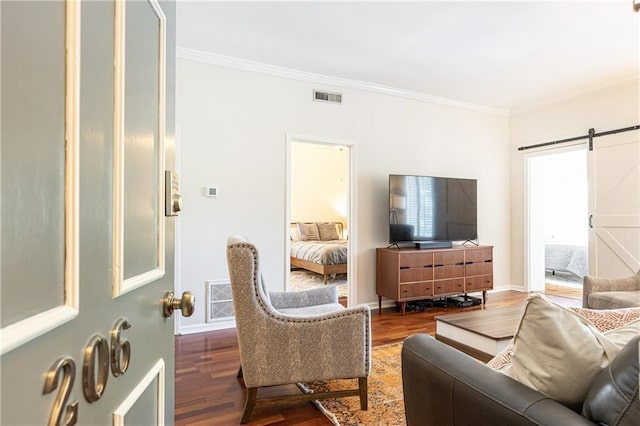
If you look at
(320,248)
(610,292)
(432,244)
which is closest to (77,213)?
(610,292)

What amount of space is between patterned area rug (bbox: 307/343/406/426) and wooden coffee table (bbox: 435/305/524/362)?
48 centimetres

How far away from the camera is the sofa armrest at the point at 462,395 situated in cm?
88

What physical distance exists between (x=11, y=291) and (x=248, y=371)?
175 centimetres

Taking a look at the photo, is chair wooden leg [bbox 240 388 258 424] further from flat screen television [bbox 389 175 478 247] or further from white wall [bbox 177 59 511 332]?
flat screen television [bbox 389 175 478 247]

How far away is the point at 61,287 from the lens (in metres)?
0.43

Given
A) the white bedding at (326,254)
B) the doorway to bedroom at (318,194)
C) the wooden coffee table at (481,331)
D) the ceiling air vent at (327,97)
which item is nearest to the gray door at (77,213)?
the wooden coffee table at (481,331)

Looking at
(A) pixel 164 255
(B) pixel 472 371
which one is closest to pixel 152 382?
(A) pixel 164 255

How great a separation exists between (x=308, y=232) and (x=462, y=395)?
6810 mm

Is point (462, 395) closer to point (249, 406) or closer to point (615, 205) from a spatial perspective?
point (249, 406)

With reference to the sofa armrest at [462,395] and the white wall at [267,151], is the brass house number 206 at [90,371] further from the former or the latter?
the white wall at [267,151]

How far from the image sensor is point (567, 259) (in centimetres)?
651

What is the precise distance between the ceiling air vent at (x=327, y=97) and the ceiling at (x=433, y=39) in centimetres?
22

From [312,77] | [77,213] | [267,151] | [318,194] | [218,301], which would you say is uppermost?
[312,77]

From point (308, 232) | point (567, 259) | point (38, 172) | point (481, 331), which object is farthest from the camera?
point (308, 232)
